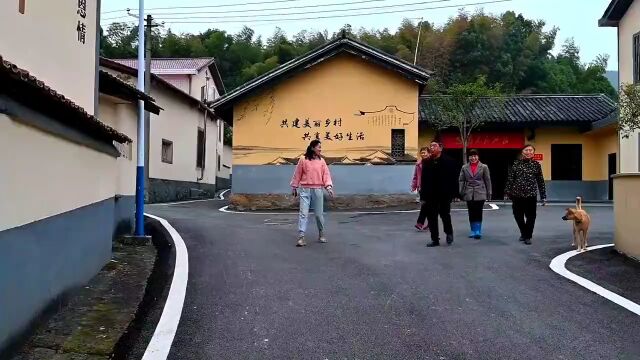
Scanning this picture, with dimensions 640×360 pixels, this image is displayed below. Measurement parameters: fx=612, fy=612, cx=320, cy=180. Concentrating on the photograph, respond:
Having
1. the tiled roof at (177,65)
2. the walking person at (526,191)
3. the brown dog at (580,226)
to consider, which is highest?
the tiled roof at (177,65)

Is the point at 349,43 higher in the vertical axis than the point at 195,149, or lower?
higher

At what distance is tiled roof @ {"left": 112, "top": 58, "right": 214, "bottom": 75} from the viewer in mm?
32688

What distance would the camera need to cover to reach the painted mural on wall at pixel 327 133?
21.0 metres

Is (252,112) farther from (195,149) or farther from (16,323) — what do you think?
(16,323)

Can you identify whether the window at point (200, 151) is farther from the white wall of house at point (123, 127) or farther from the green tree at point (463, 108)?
the white wall of house at point (123, 127)

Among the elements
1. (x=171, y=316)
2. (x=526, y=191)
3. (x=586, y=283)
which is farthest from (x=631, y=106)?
(x=171, y=316)

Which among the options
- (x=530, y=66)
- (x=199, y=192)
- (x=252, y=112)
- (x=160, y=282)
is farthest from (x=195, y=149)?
(x=160, y=282)

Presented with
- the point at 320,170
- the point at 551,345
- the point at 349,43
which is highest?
the point at 349,43

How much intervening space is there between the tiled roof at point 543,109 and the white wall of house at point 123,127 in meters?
15.3

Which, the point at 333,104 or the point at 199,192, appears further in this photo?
the point at 199,192

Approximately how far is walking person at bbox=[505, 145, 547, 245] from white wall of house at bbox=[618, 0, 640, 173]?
10.5 meters

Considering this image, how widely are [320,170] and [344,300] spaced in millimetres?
4369

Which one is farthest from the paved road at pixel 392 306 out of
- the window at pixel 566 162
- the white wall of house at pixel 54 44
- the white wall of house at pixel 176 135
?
the window at pixel 566 162

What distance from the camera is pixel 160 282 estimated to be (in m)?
6.82
